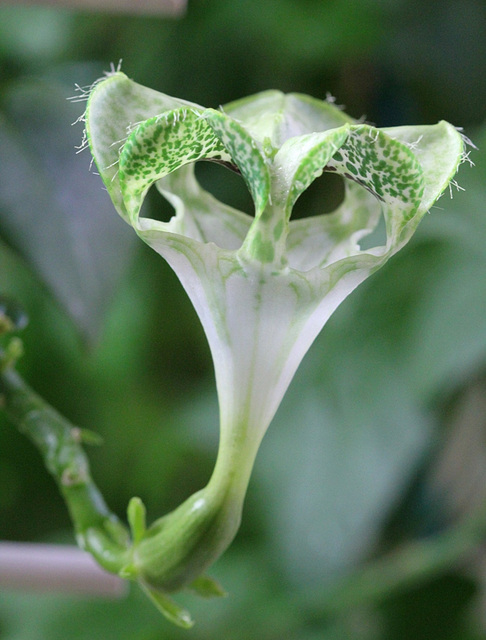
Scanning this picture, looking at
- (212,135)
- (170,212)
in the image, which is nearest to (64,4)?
(212,135)

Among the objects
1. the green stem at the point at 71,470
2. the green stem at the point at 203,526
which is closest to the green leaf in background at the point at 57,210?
the green stem at the point at 71,470

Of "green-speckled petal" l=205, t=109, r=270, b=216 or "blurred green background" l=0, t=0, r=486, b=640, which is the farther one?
"blurred green background" l=0, t=0, r=486, b=640

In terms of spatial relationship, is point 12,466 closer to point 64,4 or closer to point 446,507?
point 446,507

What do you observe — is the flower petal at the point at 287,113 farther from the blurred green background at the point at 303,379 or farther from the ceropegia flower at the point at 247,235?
the blurred green background at the point at 303,379

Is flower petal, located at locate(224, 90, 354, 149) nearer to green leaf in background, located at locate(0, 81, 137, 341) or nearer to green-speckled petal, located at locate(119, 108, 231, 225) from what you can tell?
green-speckled petal, located at locate(119, 108, 231, 225)

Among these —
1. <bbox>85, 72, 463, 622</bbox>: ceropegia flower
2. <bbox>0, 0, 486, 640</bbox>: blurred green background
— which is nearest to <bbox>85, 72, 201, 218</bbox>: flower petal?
<bbox>85, 72, 463, 622</bbox>: ceropegia flower
